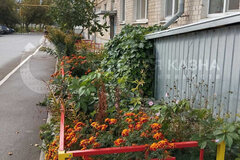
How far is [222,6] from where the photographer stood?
550 centimetres

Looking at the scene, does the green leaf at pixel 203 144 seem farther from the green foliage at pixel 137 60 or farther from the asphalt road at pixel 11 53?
the asphalt road at pixel 11 53

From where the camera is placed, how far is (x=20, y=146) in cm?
393

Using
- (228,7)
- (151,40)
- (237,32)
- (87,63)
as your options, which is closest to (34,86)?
(87,63)

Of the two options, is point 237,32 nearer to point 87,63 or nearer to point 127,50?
point 127,50

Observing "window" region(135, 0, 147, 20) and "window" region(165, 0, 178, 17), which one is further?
"window" region(135, 0, 147, 20)

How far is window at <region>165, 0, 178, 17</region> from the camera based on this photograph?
7.59 m

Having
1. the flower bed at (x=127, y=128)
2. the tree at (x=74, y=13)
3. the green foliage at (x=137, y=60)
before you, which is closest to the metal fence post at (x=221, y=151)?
the flower bed at (x=127, y=128)

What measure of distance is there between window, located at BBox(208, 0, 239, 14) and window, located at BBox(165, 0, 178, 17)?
67.9 inches

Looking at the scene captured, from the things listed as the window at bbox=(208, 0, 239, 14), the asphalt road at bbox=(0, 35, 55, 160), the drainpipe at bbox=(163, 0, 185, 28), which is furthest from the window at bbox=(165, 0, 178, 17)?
the asphalt road at bbox=(0, 35, 55, 160)

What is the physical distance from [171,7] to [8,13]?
5489cm

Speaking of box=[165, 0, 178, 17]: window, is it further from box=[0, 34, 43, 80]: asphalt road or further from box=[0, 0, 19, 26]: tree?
box=[0, 0, 19, 26]: tree

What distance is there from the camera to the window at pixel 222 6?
5.23m

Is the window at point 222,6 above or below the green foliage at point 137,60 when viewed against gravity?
above

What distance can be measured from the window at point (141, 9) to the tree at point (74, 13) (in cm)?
203
